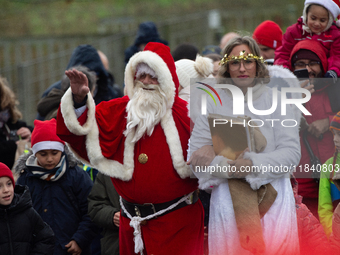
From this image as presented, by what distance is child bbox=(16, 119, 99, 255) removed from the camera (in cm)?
463

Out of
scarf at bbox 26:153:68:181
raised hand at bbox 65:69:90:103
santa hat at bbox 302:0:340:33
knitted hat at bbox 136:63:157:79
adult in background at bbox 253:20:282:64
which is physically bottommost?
scarf at bbox 26:153:68:181

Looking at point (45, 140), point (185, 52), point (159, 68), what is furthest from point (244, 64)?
point (185, 52)

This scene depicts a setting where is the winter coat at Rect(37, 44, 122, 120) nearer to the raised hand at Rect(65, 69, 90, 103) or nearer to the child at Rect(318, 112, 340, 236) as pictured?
the raised hand at Rect(65, 69, 90, 103)

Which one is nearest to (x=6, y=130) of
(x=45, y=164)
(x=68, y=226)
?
(x=45, y=164)

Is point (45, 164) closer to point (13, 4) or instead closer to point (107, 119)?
point (107, 119)

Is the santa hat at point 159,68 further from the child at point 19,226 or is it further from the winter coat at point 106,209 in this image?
the child at point 19,226

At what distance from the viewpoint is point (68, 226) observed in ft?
15.4

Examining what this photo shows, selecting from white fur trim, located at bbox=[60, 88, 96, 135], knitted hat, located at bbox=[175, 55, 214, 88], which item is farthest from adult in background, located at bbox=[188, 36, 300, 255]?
knitted hat, located at bbox=[175, 55, 214, 88]

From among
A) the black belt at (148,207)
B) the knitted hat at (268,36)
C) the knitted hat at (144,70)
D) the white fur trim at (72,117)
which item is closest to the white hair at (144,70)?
the knitted hat at (144,70)

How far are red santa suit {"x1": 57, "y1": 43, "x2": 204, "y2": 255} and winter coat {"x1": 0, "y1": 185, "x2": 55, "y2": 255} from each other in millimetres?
588

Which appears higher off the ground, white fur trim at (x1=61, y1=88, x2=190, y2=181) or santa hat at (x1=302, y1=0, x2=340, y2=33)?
santa hat at (x1=302, y1=0, x2=340, y2=33)

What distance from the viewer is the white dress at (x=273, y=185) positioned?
352cm

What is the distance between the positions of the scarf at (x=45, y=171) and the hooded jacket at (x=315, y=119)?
7.16ft

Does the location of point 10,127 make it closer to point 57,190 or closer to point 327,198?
point 57,190
